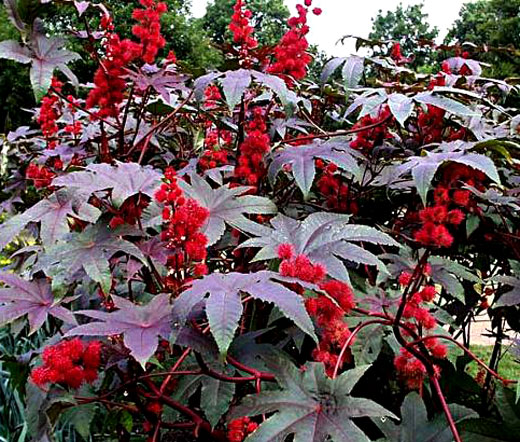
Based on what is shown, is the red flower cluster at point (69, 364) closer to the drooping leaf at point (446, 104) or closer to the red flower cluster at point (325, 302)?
the red flower cluster at point (325, 302)

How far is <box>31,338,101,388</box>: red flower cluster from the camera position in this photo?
102 cm

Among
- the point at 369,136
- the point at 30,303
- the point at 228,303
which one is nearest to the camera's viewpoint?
the point at 228,303

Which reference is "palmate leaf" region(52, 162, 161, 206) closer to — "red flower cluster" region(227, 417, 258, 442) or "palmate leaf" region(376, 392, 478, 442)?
"red flower cluster" region(227, 417, 258, 442)

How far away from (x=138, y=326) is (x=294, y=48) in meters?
0.88

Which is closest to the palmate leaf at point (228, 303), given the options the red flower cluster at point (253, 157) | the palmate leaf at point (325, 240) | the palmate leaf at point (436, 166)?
the palmate leaf at point (325, 240)

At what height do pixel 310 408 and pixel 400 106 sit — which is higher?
pixel 400 106

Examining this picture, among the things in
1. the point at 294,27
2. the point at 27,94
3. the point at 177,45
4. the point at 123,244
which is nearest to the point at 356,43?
the point at 294,27

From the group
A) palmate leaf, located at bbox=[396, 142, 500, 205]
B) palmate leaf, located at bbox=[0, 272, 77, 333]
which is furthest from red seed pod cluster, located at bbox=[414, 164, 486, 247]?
palmate leaf, located at bbox=[0, 272, 77, 333]

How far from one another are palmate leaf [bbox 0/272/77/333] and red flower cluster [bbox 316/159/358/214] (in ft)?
2.57

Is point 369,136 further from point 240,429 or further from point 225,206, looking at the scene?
point 240,429

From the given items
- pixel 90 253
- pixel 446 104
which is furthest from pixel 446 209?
pixel 90 253

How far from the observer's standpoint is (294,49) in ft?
5.16

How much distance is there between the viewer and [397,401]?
181cm

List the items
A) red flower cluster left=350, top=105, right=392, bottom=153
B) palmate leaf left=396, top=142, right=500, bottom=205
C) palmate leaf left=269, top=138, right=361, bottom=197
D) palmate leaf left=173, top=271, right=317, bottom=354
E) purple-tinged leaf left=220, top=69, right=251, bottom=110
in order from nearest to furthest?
palmate leaf left=173, top=271, right=317, bottom=354, palmate leaf left=396, top=142, right=500, bottom=205, purple-tinged leaf left=220, top=69, right=251, bottom=110, palmate leaf left=269, top=138, right=361, bottom=197, red flower cluster left=350, top=105, right=392, bottom=153
